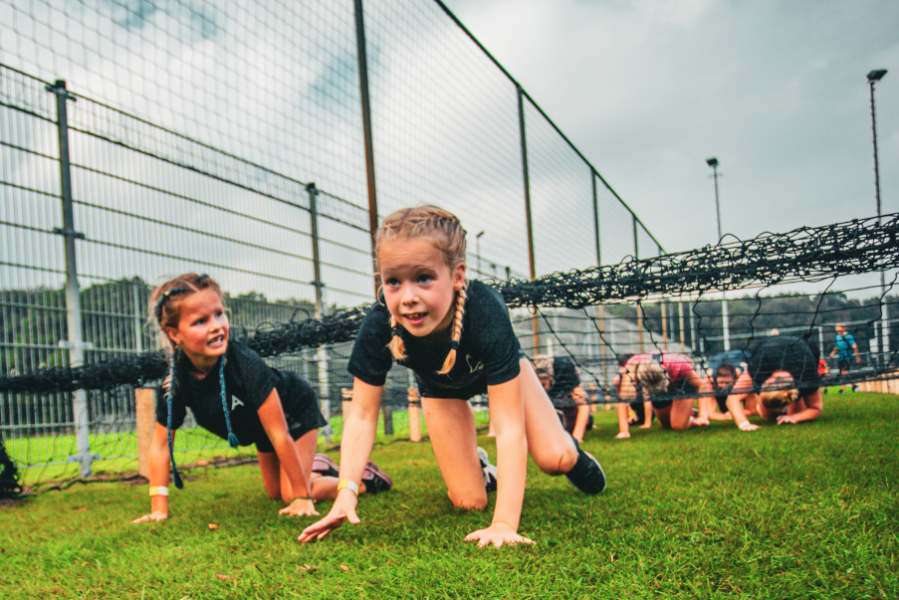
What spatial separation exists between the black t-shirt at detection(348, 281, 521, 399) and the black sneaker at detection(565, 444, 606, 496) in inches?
28.1

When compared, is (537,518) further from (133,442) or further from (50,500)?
(133,442)

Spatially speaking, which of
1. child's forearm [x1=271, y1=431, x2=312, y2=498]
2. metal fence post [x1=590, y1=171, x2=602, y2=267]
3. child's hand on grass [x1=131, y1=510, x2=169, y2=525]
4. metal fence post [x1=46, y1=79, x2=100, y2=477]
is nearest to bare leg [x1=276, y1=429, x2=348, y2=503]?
child's forearm [x1=271, y1=431, x2=312, y2=498]

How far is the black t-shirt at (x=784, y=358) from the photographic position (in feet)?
15.6

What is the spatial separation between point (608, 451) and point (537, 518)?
223cm

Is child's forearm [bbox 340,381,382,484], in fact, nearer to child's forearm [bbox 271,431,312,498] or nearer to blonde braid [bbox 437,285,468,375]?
blonde braid [bbox 437,285,468,375]

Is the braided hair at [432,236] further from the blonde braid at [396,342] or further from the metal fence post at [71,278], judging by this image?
the metal fence post at [71,278]

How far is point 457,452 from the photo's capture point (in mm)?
2650

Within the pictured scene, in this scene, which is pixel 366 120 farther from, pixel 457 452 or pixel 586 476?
pixel 586 476

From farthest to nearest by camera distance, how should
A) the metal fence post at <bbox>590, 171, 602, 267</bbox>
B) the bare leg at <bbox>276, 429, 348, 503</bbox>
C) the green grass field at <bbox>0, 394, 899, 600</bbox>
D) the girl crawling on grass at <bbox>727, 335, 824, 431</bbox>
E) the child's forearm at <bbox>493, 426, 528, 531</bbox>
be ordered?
1. the metal fence post at <bbox>590, 171, 602, 267</bbox>
2. the girl crawling on grass at <bbox>727, 335, 824, 431</bbox>
3. the bare leg at <bbox>276, 429, 348, 503</bbox>
4. the child's forearm at <bbox>493, 426, 528, 531</bbox>
5. the green grass field at <bbox>0, 394, 899, 600</bbox>

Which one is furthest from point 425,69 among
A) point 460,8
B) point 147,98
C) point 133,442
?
point 133,442

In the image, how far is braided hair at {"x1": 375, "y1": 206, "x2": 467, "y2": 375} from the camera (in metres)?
2.04

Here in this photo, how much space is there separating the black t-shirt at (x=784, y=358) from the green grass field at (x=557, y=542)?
1216mm

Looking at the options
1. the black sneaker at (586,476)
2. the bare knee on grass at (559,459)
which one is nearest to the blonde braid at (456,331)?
the bare knee on grass at (559,459)

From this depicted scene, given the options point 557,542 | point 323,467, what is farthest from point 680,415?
point 557,542
